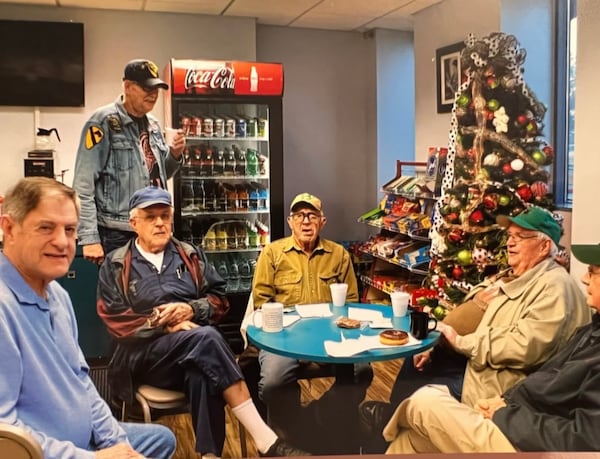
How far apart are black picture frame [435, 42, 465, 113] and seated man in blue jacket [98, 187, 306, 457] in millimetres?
1916

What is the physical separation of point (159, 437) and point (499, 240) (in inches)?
76.6

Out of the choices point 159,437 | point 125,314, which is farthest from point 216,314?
point 159,437

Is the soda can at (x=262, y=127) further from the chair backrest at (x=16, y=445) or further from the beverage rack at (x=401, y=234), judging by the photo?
the chair backrest at (x=16, y=445)

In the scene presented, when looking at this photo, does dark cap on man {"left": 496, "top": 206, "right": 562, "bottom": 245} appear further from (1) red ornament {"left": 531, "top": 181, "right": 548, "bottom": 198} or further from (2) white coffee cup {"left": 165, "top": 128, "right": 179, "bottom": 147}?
(2) white coffee cup {"left": 165, "top": 128, "right": 179, "bottom": 147}

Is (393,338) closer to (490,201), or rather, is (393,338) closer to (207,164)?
(490,201)

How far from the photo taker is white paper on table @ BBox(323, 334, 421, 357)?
2.23m

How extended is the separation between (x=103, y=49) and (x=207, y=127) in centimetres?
72

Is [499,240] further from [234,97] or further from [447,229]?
[234,97]

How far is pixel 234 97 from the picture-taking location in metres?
3.87

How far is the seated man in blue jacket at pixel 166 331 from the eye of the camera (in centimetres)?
251

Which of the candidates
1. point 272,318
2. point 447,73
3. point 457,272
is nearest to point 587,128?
point 457,272

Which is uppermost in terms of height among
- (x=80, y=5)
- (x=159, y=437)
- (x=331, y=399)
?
(x=80, y=5)

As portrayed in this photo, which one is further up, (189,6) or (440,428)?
(189,6)

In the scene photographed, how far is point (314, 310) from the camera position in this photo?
2785 mm
